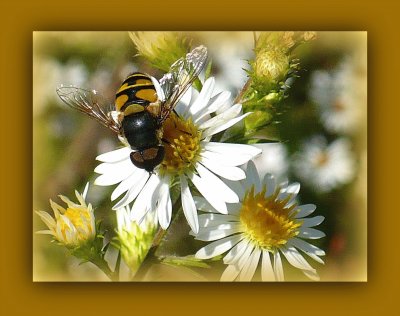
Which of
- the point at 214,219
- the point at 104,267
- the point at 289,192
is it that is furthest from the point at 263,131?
the point at 104,267

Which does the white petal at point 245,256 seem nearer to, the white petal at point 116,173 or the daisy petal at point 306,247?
the daisy petal at point 306,247

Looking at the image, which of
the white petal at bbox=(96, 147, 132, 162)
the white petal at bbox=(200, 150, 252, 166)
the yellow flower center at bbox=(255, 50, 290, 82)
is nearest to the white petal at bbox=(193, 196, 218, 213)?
the white petal at bbox=(200, 150, 252, 166)

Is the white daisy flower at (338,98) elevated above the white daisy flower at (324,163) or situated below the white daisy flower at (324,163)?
above

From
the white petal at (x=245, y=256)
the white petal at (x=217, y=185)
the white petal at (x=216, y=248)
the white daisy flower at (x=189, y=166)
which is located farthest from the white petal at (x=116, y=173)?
the white petal at (x=245, y=256)

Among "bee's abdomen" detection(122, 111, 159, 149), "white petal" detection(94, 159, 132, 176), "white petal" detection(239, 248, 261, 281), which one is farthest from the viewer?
"white petal" detection(239, 248, 261, 281)

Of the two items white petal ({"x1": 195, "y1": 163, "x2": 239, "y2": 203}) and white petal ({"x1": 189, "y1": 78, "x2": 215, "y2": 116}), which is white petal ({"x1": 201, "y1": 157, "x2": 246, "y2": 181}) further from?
white petal ({"x1": 189, "y1": 78, "x2": 215, "y2": 116})
